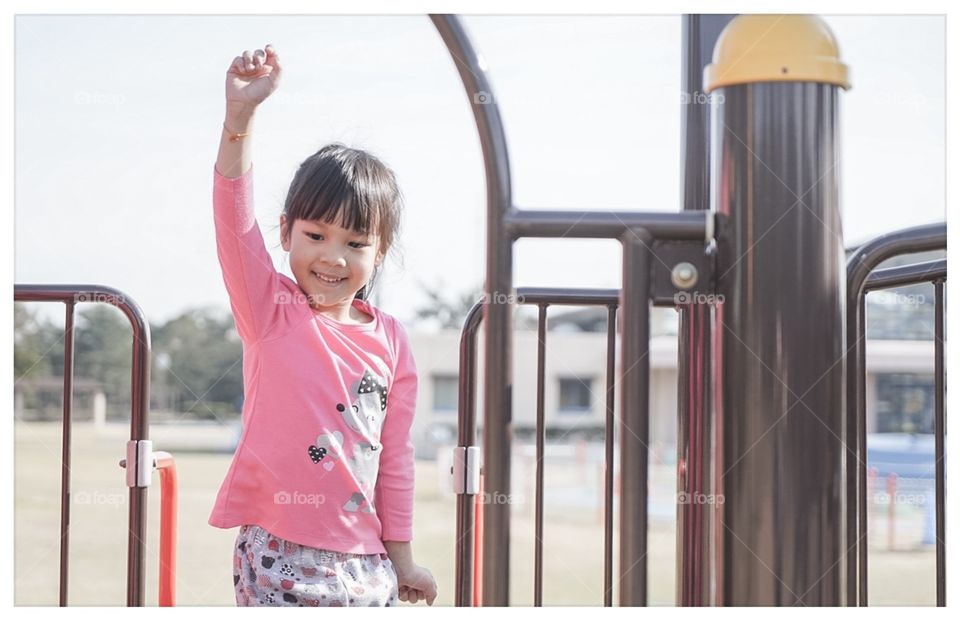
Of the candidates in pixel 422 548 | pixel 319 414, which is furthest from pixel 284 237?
pixel 422 548

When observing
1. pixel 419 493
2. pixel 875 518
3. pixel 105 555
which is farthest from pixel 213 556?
pixel 419 493

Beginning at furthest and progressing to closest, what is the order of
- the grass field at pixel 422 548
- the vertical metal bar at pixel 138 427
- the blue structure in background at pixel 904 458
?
the blue structure in background at pixel 904 458 → the grass field at pixel 422 548 → the vertical metal bar at pixel 138 427

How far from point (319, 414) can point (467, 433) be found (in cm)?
48

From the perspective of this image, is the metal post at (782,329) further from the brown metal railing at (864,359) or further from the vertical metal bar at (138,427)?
the vertical metal bar at (138,427)

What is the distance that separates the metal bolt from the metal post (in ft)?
0.08

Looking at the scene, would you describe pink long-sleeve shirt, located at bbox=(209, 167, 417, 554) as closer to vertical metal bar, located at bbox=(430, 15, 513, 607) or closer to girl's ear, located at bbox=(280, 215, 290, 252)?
girl's ear, located at bbox=(280, 215, 290, 252)

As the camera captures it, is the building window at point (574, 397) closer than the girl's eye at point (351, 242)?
No

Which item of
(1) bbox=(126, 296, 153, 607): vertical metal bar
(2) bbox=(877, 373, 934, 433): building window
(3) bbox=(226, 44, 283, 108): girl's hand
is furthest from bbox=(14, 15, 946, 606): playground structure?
(2) bbox=(877, 373, 934, 433): building window

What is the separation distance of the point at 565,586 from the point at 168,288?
16.9m

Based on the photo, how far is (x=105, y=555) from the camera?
28.3ft

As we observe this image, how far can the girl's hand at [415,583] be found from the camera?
1.56 m

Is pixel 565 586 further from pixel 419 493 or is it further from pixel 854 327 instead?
pixel 419 493

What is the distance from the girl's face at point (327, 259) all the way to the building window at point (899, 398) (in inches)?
617

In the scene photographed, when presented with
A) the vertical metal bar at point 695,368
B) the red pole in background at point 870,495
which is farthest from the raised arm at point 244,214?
the red pole in background at point 870,495
